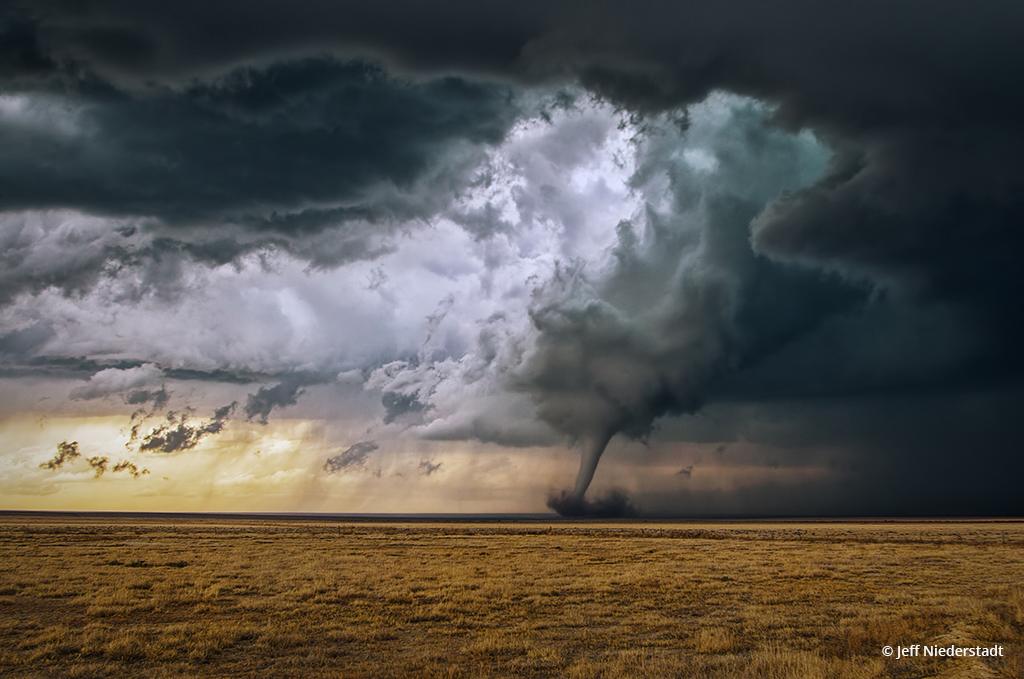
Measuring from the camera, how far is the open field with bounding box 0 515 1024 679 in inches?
693

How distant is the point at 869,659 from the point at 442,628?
14347 millimetres

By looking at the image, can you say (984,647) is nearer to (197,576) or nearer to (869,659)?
(869,659)

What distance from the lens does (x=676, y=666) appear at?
17.4 metres

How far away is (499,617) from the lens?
25922 millimetres

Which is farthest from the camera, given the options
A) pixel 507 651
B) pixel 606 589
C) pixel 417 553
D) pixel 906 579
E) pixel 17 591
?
pixel 417 553

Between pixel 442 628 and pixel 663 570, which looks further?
pixel 663 570

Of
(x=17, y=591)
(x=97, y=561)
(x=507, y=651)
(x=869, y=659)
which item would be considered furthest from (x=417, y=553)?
(x=869, y=659)

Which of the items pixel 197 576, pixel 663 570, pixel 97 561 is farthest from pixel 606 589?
pixel 97 561

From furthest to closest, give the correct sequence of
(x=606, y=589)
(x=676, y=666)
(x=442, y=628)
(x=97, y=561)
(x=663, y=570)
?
(x=97, y=561)
(x=663, y=570)
(x=606, y=589)
(x=442, y=628)
(x=676, y=666)

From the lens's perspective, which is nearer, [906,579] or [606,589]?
[606,589]

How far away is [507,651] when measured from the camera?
19547 mm

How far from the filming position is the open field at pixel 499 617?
57.7ft

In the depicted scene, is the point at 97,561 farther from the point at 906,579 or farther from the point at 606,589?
the point at 906,579

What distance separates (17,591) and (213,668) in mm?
22561
